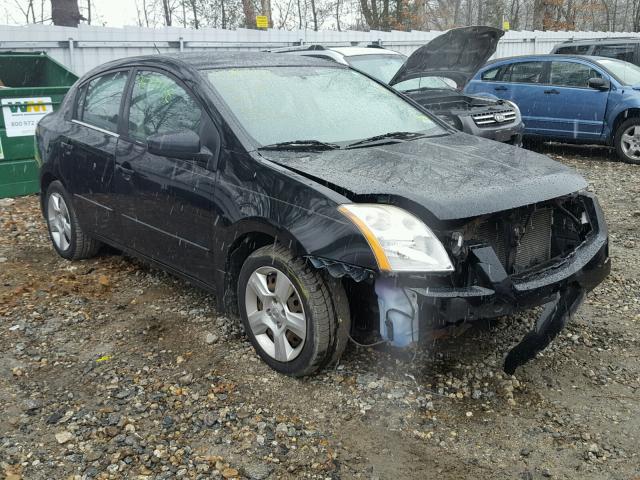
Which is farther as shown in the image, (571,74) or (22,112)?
(571,74)

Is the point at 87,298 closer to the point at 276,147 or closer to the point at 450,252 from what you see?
the point at 276,147

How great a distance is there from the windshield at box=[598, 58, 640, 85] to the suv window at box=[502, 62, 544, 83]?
3.15 ft

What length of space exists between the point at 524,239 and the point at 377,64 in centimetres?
641

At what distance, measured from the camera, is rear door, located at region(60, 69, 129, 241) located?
15.0ft

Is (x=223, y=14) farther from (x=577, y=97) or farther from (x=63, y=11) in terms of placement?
(x=577, y=97)

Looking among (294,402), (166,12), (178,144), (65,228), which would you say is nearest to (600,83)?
(65,228)

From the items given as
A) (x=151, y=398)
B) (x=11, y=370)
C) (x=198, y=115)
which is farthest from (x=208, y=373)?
(x=198, y=115)

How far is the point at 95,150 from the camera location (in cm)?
465

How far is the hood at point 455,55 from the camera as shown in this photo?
19.1 feet

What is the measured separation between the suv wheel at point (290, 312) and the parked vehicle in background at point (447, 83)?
3.38 m

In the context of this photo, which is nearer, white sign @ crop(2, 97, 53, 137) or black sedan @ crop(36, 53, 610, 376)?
black sedan @ crop(36, 53, 610, 376)

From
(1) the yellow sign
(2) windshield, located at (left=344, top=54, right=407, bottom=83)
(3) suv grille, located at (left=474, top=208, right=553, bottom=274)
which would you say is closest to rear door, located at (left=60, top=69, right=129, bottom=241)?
(3) suv grille, located at (left=474, top=208, right=553, bottom=274)

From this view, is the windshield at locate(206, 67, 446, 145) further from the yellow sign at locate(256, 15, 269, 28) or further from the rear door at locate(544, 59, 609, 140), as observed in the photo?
the yellow sign at locate(256, 15, 269, 28)

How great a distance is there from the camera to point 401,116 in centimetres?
441
